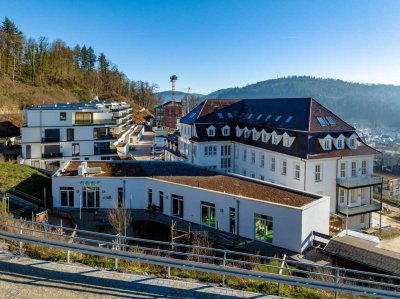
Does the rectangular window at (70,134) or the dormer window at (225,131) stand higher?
the dormer window at (225,131)

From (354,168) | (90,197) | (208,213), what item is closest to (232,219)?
(208,213)

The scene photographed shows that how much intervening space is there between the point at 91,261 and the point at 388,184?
71336 millimetres

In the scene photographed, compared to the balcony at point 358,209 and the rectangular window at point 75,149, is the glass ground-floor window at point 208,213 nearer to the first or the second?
the balcony at point 358,209

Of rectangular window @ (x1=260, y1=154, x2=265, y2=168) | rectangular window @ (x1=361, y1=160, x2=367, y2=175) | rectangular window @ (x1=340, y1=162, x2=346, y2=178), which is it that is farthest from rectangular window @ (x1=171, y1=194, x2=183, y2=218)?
rectangular window @ (x1=361, y1=160, x2=367, y2=175)

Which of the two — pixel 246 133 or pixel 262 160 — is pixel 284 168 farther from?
pixel 246 133

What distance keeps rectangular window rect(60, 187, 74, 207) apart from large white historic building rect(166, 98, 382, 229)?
16430 mm

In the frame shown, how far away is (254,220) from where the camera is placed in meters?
20.4

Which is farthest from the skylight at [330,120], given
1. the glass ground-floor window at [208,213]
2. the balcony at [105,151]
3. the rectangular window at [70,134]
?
the rectangular window at [70,134]

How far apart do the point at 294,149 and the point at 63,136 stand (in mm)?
26127

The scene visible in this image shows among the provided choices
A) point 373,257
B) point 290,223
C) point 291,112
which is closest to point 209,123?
point 291,112

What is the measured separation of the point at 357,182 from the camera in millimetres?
30422

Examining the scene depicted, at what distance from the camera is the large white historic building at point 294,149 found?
1190 inches

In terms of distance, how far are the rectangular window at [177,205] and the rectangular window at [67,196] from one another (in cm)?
719

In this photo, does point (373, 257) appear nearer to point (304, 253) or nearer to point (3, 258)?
point (304, 253)
